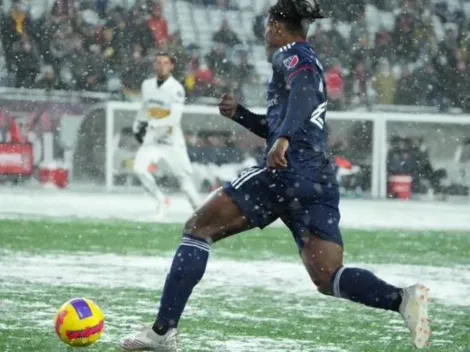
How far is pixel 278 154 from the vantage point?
597 centimetres

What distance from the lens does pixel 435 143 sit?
71.4 feet

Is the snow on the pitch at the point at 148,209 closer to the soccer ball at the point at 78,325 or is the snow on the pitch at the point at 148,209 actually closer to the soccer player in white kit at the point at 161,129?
the soccer player in white kit at the point at 161,129

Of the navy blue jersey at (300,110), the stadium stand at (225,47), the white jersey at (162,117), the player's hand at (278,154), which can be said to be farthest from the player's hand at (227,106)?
the stadium stand at (225,47)

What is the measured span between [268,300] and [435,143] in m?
13.5

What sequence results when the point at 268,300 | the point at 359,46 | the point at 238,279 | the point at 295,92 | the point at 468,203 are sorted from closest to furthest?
1. the point at 295,92
2. the point at 268,300
3. the point at 238,279
4. the point at 468,203
5. the point at 359,46

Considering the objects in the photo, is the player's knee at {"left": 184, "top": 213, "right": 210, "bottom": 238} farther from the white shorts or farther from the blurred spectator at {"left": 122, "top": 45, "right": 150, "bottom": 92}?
the blurred spectator at {"left": 122, "top": 45, "right": 150, "bottom": 92}

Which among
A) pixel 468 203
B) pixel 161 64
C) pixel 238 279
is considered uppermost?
pixel 161 64

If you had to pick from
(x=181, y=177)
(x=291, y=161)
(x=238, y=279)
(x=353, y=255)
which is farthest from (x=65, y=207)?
(x=291, y=161)

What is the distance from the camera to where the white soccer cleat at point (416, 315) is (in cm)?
606

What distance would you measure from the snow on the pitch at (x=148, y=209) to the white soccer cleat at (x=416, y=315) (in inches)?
370

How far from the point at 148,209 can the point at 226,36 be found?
24.6ft

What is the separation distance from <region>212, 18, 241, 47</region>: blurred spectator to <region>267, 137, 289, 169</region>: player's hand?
59.2ft

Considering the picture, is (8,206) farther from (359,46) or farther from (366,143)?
(359,46)

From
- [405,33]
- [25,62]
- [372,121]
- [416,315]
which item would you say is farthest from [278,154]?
[405,33]
